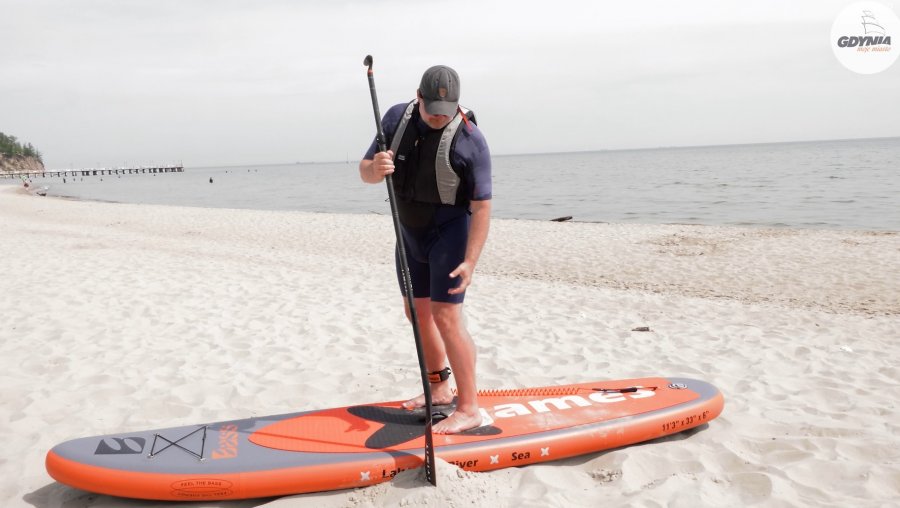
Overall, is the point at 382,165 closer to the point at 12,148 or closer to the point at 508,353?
the point at 508,353

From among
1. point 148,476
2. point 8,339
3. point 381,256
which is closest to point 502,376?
point 148,476

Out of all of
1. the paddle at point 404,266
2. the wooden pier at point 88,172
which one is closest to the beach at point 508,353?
the paddle at point 404,266

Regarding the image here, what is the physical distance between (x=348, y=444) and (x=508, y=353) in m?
2.56

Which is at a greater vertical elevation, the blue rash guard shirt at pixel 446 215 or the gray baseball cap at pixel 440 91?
the gray baseball cap at pixel 440 91

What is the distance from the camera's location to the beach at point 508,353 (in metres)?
3.15

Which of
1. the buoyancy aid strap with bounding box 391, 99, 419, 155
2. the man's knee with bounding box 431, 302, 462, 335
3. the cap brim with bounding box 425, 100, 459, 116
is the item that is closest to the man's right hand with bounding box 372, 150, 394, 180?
the buoyancy aid strap with bounding box 391, 99, 419, 155

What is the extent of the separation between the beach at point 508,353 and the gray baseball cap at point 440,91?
6.23 ft

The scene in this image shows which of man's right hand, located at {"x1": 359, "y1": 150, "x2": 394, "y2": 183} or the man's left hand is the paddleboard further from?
man's right hand, located at {"x1": 359, "y1": 150, "x2": 394, "y2": 183}

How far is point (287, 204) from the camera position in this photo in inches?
1432

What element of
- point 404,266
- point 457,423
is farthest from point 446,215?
point 457,423

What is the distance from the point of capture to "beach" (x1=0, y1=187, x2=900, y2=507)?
3146 millimetres

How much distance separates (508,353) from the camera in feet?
18.4

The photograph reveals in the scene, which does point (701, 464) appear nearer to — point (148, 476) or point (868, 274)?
point (148, 476)

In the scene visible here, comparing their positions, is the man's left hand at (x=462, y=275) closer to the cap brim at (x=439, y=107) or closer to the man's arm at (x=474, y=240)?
the man's arm at (x=474, y=240)
